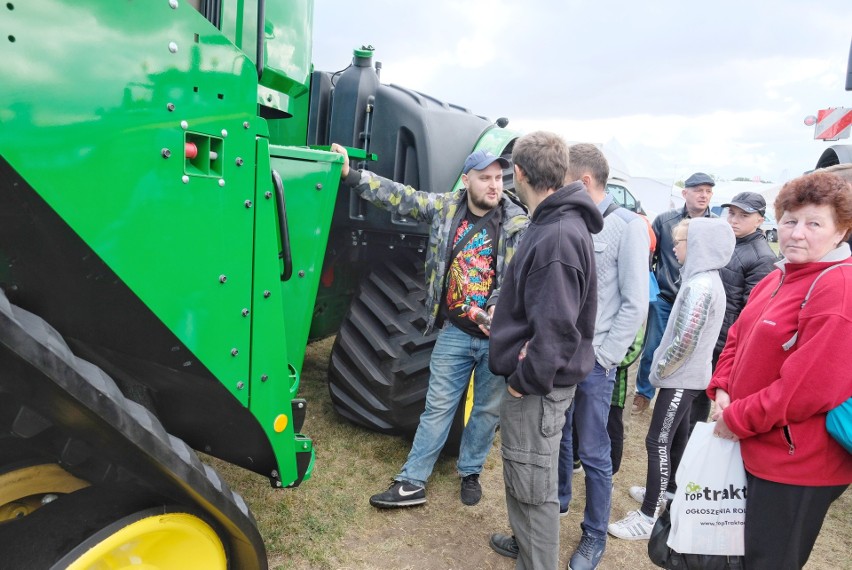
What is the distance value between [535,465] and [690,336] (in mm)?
976

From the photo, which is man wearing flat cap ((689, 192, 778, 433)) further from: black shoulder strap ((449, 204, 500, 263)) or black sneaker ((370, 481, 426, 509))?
black sneaker ((370, 481, 426, 509))

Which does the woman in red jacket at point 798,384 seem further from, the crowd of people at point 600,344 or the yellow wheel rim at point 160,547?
the yellow wheel rim at point 160,547

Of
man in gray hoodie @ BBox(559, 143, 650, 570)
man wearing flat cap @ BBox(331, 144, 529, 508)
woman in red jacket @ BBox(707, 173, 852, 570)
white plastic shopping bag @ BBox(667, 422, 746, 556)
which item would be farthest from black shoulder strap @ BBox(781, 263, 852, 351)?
man wearing flat cap @ BBox(331, 144, 529, 508)

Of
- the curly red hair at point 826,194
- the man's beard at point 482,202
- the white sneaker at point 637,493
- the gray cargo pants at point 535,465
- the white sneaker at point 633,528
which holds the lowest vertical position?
the white sneaker at point 637,493

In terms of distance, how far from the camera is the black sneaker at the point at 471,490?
9.87 feet

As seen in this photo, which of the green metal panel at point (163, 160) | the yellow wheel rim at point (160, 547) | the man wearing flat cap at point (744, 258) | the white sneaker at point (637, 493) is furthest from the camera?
the man wearing flat cap at point (744, 258)

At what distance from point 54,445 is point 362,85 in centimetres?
207

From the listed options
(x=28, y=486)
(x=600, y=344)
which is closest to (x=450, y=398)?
(x=600, y=344)

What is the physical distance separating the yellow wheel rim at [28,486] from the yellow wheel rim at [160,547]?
358 millimetres

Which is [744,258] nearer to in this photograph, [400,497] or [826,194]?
[826,194]

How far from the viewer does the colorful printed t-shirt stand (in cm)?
279

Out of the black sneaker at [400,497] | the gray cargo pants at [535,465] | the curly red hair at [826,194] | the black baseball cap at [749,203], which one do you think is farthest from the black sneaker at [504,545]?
the black baseball cap at [749,203]

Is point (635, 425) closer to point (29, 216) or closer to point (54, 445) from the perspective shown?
point (54, 445)

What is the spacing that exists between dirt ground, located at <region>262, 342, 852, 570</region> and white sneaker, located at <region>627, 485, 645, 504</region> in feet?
0.11
